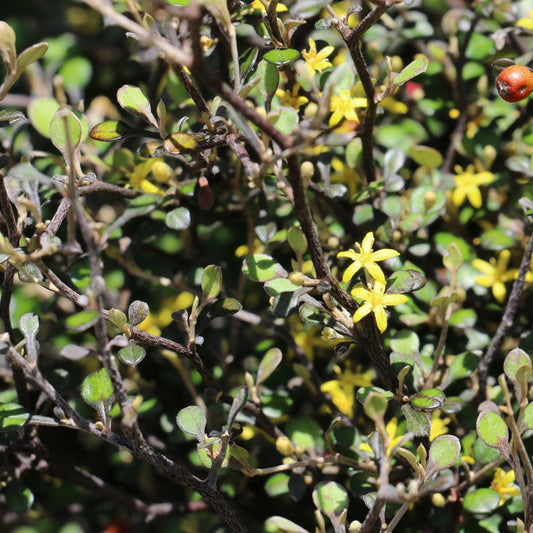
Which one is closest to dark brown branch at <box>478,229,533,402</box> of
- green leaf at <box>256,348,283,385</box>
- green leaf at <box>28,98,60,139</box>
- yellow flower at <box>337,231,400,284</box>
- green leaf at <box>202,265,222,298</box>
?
yellow flower at <box>337,231,400,284</box>

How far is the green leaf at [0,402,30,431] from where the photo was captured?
2.83ft

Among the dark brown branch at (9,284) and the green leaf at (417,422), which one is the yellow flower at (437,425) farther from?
the dark brown branch at (9,284)

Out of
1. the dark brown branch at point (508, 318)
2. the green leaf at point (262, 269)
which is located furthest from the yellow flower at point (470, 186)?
the green leaf at point (262, 269)

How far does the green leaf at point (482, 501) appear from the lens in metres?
0.90

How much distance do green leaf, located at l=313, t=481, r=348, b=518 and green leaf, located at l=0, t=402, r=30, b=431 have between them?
0.40 m

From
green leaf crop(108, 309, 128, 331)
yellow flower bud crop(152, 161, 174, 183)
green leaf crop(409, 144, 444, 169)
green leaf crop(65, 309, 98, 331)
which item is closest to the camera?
green leaf crop(65, 309, 98, 331)

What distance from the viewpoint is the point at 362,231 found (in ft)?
3.53

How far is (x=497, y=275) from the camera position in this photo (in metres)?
1.09

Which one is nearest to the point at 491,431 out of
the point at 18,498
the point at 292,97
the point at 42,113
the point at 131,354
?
the point at 131,354

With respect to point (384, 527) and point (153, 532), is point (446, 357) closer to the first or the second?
point (384, 527)


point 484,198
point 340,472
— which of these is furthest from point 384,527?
point 484,198

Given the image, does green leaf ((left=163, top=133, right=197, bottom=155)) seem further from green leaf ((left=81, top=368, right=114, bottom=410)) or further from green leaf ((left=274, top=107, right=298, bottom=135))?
green leaf ((left=81, top=368, right=114, bottom=410))

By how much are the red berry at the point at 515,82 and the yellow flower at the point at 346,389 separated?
48cm

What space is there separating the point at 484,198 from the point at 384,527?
0.61 m
